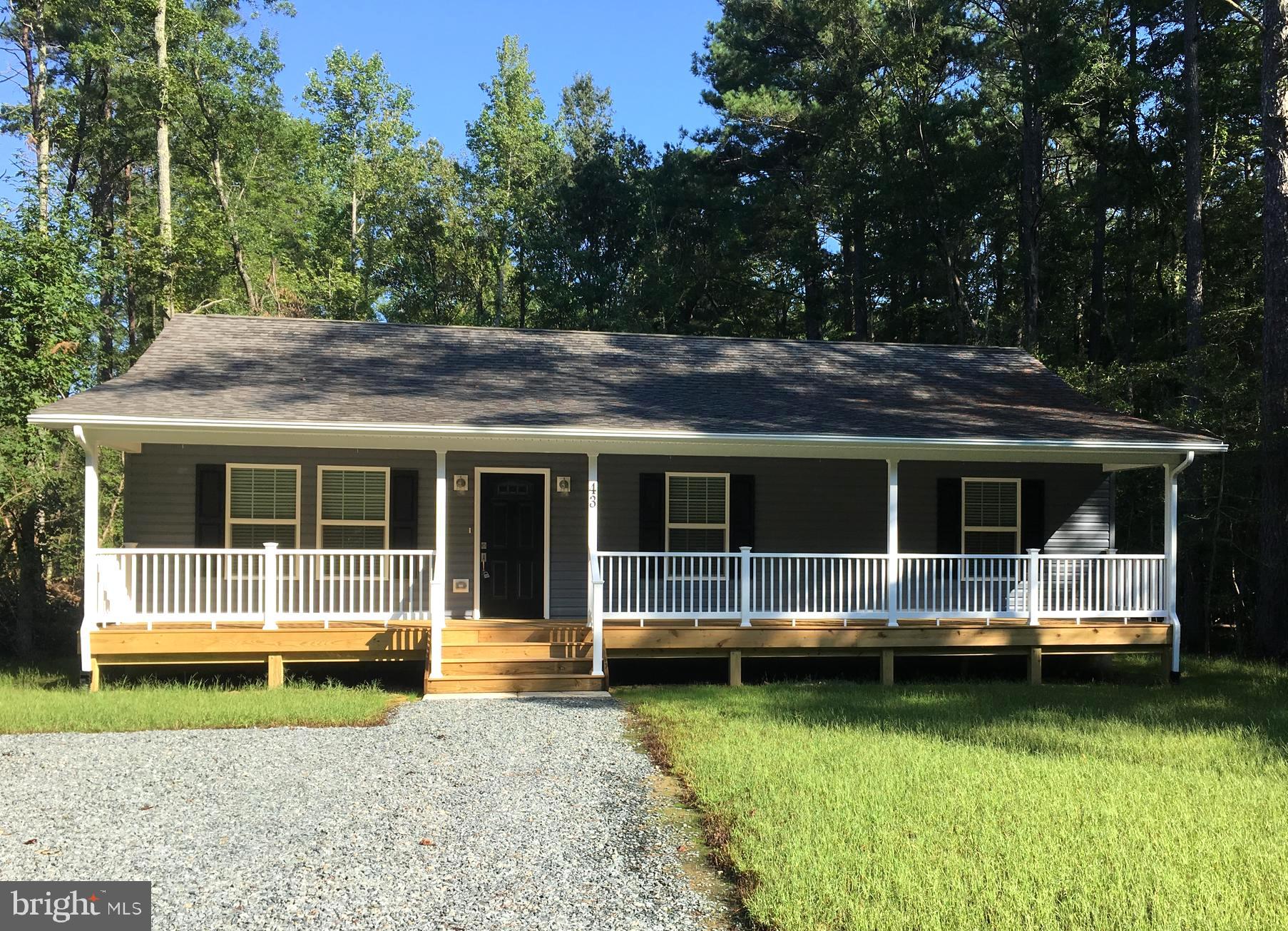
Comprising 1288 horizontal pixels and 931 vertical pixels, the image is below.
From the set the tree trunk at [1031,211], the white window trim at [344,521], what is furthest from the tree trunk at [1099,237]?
the white window trim at [344,521]

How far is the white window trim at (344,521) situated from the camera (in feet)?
41.3

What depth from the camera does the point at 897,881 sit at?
5016 mm

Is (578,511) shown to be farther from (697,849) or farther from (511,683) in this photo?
(697,849)

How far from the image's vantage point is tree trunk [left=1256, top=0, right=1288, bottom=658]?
42.7 feet

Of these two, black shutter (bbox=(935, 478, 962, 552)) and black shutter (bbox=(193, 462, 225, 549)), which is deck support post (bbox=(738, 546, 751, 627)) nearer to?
black shutter (bbox=(935, 478, 962, 552))

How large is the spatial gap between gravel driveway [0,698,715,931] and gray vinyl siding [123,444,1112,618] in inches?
162

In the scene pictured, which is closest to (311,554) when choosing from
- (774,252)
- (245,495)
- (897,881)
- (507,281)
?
(245,495)

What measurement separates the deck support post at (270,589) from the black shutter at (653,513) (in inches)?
180

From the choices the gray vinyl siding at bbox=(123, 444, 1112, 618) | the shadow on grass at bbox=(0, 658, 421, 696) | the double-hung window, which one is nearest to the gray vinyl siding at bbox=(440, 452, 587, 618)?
the gray vinyl siding at bbox=(123, 444, 1112, 618)

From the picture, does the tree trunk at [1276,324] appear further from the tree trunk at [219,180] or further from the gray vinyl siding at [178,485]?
the tree trunk at [219,180]

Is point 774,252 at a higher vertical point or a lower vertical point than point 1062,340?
higher

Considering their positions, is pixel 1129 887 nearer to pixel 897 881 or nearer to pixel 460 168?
pixel 897 881

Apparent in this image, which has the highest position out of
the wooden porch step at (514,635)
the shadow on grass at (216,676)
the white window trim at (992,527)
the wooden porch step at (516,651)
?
the white window trim at (992,527)

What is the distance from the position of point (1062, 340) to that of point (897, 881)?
22.1m
